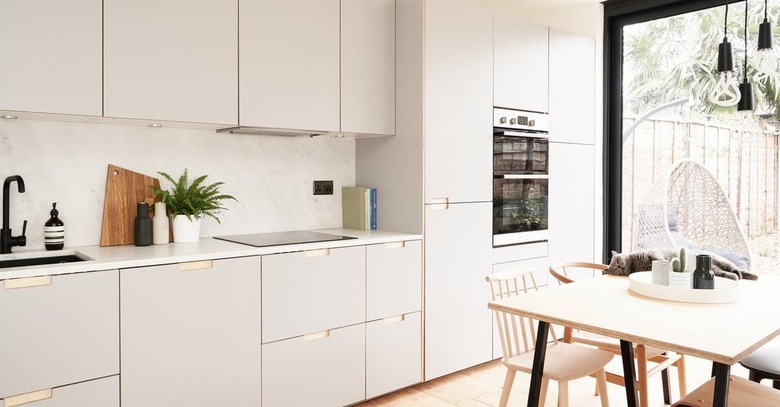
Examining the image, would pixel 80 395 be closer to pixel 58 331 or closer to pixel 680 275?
pixel 58 331

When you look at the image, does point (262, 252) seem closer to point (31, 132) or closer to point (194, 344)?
point (194, 344)

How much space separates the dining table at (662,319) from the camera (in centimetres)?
161

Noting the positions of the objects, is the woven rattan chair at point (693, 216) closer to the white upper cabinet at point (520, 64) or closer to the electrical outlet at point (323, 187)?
the white upper cabinet at point (520, 64)

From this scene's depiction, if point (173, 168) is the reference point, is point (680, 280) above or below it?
below

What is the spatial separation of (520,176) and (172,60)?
Result: 2.18 m

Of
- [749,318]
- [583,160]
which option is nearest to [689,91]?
[583,160]

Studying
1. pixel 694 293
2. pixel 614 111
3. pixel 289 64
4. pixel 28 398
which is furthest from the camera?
pixel 614 111

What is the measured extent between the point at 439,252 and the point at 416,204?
1.06 ft

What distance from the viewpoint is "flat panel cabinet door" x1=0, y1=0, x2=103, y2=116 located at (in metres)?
2.06

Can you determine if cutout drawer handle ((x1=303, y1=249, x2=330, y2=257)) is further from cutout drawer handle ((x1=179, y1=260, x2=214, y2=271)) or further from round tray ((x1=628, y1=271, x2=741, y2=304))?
round tray ((x1=628, y1=271, x2=741, y2=304))

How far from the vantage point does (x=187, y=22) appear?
96.7 inches

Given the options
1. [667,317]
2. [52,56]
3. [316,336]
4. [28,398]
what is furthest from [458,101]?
[28,398]

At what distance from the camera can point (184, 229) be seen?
8.95 feet

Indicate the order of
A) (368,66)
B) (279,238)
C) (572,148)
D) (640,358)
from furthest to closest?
(572,148) → (368,66) → (279,238) → (640,358)
